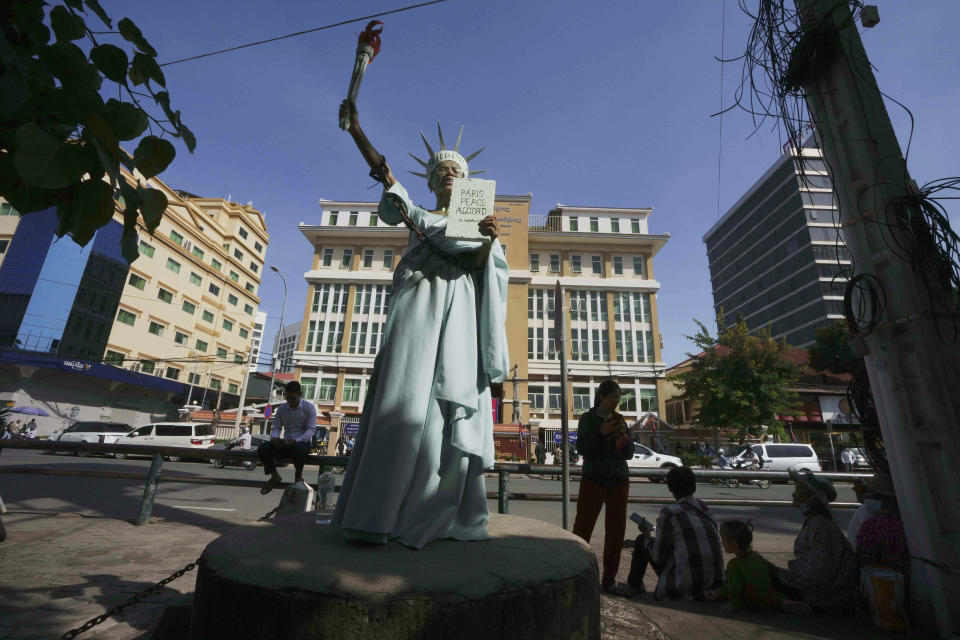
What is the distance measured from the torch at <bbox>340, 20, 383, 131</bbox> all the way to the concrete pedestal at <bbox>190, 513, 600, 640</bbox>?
2.13 metres

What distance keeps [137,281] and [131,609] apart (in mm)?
36037

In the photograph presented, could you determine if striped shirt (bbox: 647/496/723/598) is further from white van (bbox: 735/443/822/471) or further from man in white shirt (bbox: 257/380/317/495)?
white van (bbox: 735/443/822/471)

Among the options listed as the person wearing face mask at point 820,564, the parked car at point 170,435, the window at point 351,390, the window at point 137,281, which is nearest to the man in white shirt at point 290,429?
the person wearing face mask at point 820,564

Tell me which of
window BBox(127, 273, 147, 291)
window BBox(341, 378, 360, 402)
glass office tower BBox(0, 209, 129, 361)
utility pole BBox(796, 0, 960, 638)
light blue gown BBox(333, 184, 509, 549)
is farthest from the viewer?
window BBox(341, 378, 360, 402)

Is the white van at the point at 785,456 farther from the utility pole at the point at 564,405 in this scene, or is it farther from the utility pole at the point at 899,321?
the utility pole at the point at 899,321

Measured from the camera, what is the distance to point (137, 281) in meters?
30.8

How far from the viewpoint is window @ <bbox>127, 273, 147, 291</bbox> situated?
100 feet

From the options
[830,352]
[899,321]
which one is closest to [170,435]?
[899,321]

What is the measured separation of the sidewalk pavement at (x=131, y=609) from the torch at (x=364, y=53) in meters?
2.77

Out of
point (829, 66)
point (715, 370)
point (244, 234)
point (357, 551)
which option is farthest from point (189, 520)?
point (244, 234)

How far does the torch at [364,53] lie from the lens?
2.29 m

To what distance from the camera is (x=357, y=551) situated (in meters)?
1.83

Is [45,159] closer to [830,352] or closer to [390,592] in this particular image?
Result: [390,592]

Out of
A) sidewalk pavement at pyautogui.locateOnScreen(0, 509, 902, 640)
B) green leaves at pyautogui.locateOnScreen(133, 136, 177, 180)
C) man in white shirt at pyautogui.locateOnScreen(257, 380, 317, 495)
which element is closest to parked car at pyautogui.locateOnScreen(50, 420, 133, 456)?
man in white shirt at pyautogui.locateOnScreen(257, 380, 317, 495)
